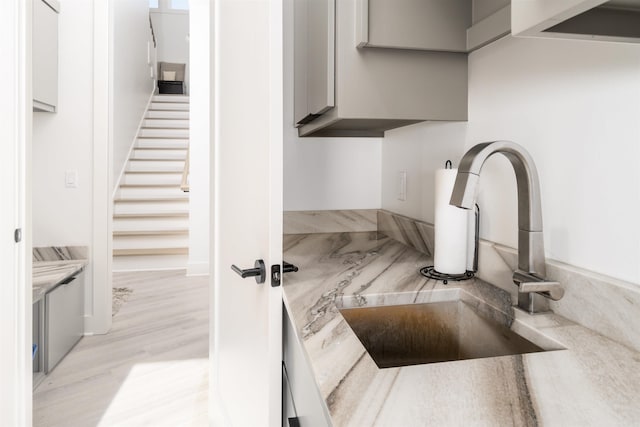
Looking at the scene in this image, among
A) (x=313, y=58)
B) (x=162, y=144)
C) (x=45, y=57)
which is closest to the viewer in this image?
(x=313, y=58)

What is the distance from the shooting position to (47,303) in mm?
2396

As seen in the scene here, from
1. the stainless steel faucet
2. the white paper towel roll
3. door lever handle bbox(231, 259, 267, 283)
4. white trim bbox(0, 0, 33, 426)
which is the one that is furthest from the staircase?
the stainless steel faucet

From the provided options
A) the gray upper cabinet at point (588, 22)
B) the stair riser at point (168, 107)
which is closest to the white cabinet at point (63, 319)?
the gray upper cabinet at point (588, 22)

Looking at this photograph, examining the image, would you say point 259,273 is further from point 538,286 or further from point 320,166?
point 320,166

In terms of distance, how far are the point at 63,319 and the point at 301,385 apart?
224cm

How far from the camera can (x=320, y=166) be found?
6.83ft

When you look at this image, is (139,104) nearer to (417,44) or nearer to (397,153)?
(397,153)

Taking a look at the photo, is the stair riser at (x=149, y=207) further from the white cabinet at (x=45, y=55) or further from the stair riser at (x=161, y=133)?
the white cabinet at (x=45, y=55)

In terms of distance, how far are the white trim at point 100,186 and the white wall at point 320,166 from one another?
1.58 meters

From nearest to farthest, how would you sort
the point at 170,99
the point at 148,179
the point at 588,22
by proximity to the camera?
the point at 588,22
the point at 148,179
the point at 170,99

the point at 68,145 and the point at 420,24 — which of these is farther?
the point at 68,145

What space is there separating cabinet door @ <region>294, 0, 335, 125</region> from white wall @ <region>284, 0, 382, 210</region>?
0.25ft

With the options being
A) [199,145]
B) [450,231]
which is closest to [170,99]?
[199,145]

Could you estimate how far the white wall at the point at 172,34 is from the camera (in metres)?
9.78
